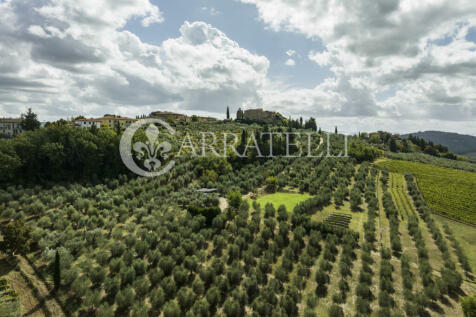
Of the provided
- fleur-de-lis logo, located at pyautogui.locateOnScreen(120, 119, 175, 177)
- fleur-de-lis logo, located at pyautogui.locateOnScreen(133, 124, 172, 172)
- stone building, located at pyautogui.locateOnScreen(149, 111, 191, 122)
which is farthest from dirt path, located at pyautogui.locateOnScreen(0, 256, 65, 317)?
stone building, located at pyautogui.locateOnScreen(149, 111, 191, 122)

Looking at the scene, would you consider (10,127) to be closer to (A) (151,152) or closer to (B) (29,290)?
(A) (151,152)

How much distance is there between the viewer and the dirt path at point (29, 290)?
2031cm

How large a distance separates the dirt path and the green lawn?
30.7 meters

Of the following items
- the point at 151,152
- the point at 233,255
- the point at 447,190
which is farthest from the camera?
the point at 151,152

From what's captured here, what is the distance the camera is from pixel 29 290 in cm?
2209

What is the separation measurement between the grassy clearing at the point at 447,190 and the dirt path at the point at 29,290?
58667mm

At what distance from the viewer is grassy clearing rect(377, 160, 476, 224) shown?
4241 centimetres

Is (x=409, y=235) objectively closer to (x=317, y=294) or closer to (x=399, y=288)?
(x=399, y=288)

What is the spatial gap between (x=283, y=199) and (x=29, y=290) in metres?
39.0

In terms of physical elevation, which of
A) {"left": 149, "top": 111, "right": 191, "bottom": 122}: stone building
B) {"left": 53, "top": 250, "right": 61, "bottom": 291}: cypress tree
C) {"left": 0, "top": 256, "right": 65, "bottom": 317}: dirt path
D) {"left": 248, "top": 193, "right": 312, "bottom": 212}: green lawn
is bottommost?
{"left": 0, "top": 256, "right": 65, "bottom": 317}: dirt path

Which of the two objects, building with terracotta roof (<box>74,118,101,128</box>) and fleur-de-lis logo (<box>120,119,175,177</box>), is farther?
building with terracotta roof (<box>74,118,101,128</box>)

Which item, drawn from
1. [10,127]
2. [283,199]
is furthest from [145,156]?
[10,127]

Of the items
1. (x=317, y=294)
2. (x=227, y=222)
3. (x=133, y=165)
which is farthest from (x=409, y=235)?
(x=133, y=165)

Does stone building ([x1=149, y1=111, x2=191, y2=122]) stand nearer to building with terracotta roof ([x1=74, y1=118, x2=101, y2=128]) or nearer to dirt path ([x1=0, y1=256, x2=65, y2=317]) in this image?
building with terracotta roof ([x1=74, y1=118, x2=101, y2=128])
